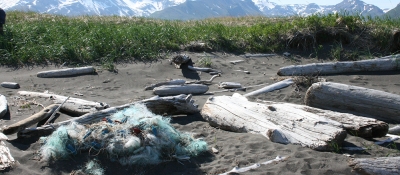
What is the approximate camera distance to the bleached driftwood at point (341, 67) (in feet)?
26.6

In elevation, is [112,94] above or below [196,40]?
below

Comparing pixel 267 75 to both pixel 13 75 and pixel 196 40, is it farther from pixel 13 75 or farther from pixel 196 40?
pixel 13 75

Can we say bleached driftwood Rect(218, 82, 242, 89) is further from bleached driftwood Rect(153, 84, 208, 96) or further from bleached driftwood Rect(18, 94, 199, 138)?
bleached driftwood Rect(18, 94, 199, 138)

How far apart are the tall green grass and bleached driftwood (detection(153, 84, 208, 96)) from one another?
2274mm

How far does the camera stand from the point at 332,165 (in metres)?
4.00

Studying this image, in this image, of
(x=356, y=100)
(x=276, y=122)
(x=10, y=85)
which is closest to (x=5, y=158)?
(x=276, y=122)

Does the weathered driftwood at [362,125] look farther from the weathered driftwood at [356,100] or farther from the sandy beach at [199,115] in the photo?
the weathered driftwood at [356,100]

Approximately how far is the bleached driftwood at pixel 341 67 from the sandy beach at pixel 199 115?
0.48ft

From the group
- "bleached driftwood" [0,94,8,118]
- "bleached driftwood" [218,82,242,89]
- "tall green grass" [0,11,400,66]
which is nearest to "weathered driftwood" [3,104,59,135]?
"bleached driftwood" [0,94,8,118]

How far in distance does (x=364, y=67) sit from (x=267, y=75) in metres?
2.00

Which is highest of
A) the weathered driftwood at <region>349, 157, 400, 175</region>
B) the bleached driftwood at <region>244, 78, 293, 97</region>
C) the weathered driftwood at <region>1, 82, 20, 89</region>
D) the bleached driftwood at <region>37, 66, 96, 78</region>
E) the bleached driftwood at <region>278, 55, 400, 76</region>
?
the bleached driftwood at <region>278, 55, 400, 76</region>

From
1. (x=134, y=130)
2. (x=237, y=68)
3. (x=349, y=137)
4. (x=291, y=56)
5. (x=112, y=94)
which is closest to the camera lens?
(x=134, y=130)

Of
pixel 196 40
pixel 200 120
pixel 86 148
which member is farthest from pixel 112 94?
pixel 196 40

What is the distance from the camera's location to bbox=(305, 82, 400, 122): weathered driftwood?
5.46m
